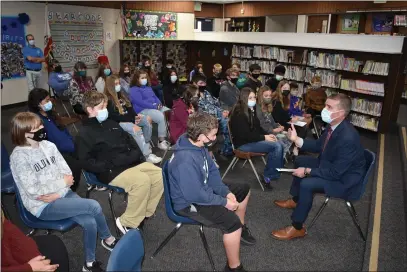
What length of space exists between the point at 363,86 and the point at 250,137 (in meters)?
3.68

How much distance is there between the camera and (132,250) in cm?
163

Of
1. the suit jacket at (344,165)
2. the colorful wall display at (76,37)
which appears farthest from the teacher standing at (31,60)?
the suit jacket at (344,165)

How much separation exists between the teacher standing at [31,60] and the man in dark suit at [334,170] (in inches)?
261

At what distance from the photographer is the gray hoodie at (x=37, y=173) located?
238 cm

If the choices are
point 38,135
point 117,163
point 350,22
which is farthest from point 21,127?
point 350,22

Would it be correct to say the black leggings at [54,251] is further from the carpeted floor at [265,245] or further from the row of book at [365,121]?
the row of book at [365,121]

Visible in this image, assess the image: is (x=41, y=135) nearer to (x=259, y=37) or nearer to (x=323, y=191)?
(x=323, y=191)

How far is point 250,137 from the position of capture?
3934mm

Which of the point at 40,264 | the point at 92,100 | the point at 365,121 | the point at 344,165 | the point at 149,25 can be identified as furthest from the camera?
the point at 149,25

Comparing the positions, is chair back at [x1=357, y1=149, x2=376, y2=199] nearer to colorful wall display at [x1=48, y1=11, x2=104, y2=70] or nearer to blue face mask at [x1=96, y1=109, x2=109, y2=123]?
blue face mask at [x1=96, y1=109, x2=109, y2=123]

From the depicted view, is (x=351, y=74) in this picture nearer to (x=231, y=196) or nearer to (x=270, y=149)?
(x=270, y=149)

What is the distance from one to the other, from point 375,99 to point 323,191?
4260 mm

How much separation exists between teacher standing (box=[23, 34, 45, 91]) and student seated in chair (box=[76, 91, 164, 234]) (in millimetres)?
5131

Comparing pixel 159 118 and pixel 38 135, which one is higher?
pixel 38 135
